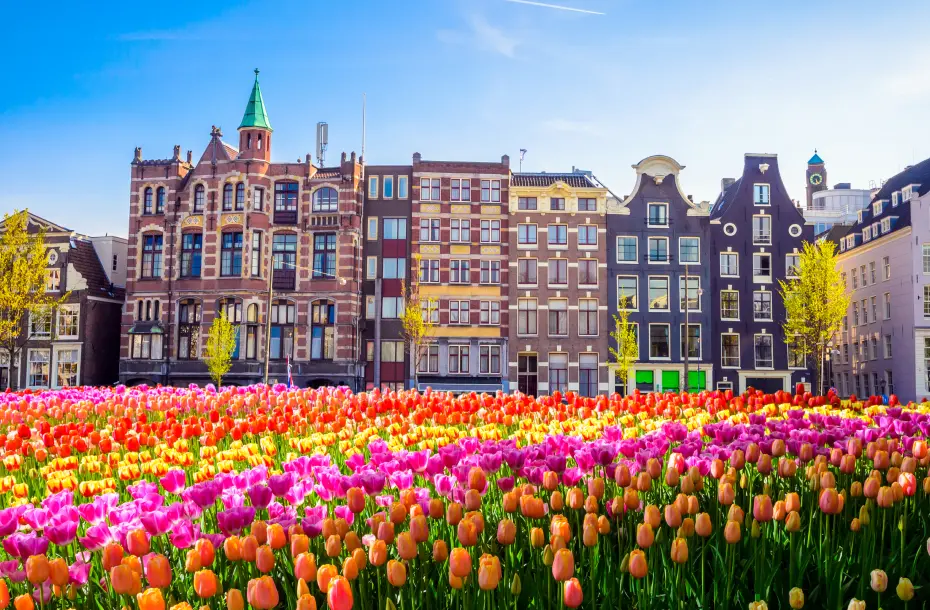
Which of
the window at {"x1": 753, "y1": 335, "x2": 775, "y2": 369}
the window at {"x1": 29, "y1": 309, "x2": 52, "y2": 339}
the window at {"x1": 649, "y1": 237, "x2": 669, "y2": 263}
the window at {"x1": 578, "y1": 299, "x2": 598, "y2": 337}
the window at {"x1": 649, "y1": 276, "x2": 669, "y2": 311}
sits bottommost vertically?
the window at {"x1": 753, "y1": 335, "x2": 775, "y2": 369}

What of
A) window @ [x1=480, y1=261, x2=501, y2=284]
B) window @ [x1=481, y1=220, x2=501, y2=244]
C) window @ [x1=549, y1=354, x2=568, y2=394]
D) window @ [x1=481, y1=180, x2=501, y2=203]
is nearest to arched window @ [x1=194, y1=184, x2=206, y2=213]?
window @ [x1=481, y1=180, x2=501, y2=203]

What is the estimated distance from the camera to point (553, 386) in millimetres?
48562

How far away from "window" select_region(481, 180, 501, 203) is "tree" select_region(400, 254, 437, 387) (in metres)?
5.02

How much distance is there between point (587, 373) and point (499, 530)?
44.9m

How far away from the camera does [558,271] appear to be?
49312mm

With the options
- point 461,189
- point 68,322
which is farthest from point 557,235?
point 68,322

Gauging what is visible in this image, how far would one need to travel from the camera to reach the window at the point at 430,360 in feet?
159

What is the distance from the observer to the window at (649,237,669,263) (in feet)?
162

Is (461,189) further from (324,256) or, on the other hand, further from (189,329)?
(189,329)

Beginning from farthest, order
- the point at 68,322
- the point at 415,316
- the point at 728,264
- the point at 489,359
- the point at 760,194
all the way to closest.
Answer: the point at 68,322 → the point at 760,194 → the point at 728,264 → the point at 489,359 → the point at 415,316

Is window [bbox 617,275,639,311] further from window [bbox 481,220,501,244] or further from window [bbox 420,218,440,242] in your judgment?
window [bbox 420,218,440,242]

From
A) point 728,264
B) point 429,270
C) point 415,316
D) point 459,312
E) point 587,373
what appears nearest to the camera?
point 415,316

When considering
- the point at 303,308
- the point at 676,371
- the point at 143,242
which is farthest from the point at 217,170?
the point at 676,371

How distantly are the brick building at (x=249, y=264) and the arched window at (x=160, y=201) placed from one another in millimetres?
56
